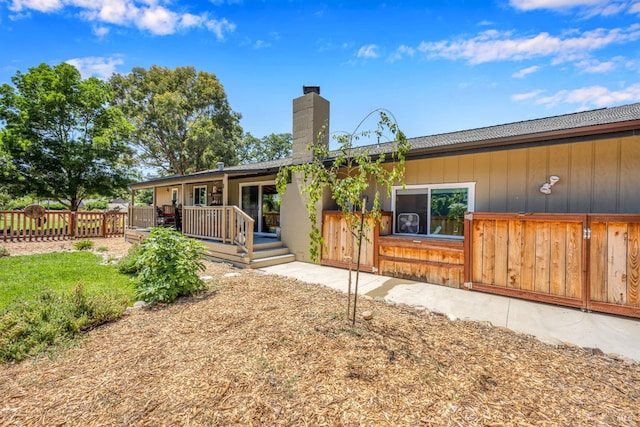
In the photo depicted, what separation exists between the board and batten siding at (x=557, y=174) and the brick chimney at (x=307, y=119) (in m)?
2.95

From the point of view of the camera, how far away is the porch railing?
23.8 feet

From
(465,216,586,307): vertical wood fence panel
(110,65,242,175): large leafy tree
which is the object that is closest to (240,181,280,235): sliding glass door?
(465,216,586,307): vertical wood fence panel

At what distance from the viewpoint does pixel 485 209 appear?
19.1 ft

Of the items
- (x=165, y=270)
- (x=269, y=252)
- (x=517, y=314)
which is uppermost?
(x=165, y=270)

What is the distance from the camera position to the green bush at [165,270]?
168 inches

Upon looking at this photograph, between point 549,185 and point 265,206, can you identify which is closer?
point 549,185

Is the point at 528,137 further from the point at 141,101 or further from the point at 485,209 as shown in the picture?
the point at 141,101

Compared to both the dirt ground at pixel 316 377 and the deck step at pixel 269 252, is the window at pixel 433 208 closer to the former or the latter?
the dirt ground at pixel 316 377

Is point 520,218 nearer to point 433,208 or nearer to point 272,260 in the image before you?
point 433,208

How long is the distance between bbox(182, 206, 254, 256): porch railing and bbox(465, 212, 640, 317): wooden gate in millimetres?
5061

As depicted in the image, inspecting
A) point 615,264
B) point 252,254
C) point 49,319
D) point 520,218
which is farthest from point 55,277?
point 615,264

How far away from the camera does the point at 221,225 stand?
313 inches

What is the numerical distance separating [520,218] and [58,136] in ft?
70.3

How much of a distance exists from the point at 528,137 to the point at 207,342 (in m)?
5.61
